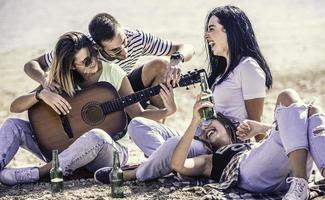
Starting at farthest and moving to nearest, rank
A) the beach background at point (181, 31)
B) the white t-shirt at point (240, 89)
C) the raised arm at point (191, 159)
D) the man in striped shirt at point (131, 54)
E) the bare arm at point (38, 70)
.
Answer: the beach background at point (181, 31), the bare arm at point (38, 70), the man in striped shirt at point (131, 54), the white t-shirt at point (240, 89), the raised arm at point (191, 159)

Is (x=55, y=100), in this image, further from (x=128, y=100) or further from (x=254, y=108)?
(x=254, y=108)

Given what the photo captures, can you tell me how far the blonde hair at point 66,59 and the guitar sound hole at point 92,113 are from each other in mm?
153

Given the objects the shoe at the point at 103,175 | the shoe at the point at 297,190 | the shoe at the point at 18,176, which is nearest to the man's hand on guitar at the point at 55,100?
the shoe at the point at 18,176

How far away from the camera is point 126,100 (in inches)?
260

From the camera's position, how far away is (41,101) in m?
6.70

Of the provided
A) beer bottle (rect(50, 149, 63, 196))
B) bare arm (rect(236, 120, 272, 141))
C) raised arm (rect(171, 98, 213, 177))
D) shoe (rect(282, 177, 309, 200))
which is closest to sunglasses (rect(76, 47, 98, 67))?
beer bottle (rect(50, 149, 63, 196))

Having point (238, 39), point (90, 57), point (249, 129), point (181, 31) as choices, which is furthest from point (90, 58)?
point (181, 31)

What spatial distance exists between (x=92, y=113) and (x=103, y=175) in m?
0.63

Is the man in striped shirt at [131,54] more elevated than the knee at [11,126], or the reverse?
the man in striped shirt at [131,54]

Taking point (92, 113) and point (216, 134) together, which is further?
point (92, 113)

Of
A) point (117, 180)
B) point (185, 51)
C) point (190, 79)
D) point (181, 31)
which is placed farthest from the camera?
point (181, 31)

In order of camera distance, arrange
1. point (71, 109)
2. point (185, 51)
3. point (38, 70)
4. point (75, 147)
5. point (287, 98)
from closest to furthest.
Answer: point (287, 98) < point (75, 147) < point (71, 109) < point (38, 70) < point (185, 51)

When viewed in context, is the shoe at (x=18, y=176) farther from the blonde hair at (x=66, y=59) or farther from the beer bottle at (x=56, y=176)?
the blonde hair at (x=66, y=59)

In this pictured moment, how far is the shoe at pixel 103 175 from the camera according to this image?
620 cm
